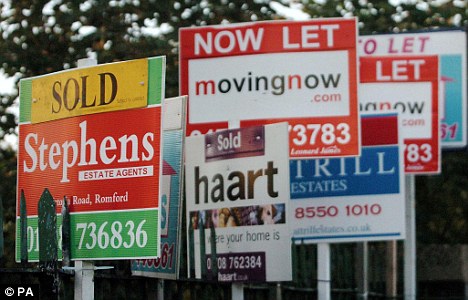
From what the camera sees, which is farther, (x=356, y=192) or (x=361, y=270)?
(x=361, y=270)

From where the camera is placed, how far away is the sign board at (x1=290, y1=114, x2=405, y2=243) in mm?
14695

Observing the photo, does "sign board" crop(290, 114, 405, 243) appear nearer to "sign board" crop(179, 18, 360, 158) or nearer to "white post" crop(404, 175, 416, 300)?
"sign board" crop(179, 18, 360, 158)

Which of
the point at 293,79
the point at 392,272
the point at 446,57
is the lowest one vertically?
the point at 392,272

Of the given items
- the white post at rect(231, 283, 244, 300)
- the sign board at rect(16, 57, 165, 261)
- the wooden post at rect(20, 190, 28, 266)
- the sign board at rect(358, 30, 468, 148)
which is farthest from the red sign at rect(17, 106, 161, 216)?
the sign board at rect(358, 30, 468, 148)

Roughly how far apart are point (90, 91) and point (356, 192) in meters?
6.26

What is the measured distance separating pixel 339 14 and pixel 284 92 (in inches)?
326

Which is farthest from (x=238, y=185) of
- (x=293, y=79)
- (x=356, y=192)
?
(x=356, y=192)

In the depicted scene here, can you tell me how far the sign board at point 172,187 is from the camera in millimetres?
10297

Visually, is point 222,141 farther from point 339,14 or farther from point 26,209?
point 339,14

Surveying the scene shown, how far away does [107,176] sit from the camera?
9086 millimetres

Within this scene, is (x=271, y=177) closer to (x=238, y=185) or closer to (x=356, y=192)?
(x=238, y=185)

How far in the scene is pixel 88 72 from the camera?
9.19m

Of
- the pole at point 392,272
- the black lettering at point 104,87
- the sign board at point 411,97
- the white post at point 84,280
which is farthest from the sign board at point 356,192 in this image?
the black lettering at point 104,87

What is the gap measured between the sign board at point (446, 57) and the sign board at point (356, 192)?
224 inches
